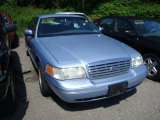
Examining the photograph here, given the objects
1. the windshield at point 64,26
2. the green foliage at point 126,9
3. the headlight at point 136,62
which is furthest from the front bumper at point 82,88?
the green foliage at point 126,9

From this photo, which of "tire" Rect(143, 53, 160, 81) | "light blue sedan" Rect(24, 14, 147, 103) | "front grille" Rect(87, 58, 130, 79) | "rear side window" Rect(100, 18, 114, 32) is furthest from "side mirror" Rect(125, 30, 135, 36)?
"front grille" Rect(87, 58, 130, 79)

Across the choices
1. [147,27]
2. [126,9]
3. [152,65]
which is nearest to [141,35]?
[147,27]

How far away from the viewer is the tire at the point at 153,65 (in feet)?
19.4

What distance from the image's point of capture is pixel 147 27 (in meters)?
6.95

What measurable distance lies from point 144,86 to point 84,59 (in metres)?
2.03

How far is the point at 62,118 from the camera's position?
4.33 meters

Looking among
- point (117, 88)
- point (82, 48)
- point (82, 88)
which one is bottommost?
point (117, 88)

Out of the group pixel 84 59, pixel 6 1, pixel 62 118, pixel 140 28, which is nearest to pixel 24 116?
pixel 62 118

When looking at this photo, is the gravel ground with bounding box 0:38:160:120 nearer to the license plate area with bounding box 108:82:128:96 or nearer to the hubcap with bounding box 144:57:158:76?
the license plate area with bounding box 108:82:128:96

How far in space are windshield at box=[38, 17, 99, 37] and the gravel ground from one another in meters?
1.38

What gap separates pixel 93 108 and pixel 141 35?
277 cm

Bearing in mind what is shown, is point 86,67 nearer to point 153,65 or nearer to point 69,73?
point 69,73

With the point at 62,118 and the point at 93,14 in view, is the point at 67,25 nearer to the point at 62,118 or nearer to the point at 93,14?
the point at 62,118

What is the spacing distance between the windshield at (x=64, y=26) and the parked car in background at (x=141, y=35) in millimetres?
1034
